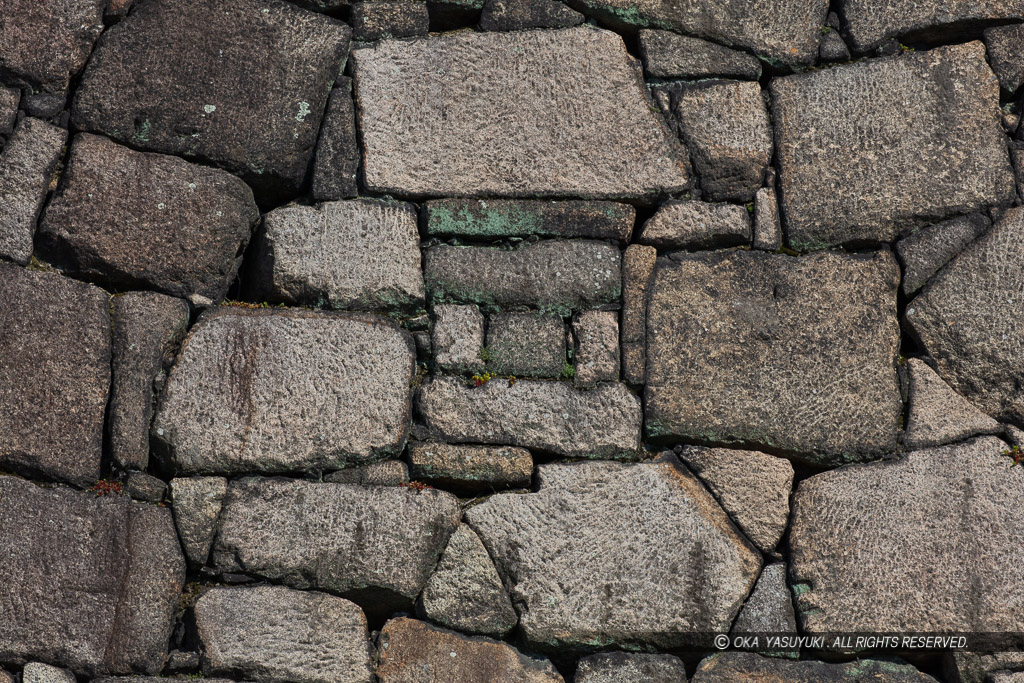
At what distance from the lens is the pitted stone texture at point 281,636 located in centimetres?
245

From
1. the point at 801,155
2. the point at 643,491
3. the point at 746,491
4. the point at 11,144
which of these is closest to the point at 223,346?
the point at 11,144

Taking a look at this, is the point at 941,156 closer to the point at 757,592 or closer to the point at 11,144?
the point at 757,592

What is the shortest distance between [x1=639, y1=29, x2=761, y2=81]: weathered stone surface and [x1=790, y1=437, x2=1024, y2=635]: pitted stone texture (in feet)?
3.95

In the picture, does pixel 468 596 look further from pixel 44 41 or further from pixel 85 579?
pixel 44 41

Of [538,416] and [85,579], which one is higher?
[538,416]

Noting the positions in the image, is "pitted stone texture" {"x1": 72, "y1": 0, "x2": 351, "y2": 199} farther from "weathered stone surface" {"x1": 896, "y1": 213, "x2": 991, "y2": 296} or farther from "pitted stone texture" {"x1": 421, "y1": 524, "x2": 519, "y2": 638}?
"weathered stone surface" {"x1": 896, "y1": 213, "x2": 991, "y2": 296}

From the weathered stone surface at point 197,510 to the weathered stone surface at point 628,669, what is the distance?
1028 millimetres

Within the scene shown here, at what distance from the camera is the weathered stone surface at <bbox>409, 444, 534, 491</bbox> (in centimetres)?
260

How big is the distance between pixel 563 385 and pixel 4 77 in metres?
1.74

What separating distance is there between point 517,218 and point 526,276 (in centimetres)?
17

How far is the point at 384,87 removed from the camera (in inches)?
109

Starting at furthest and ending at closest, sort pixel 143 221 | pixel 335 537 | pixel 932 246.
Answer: pixel 932 246, pixel 143 221, pixel 335 537

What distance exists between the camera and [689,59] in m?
2.86

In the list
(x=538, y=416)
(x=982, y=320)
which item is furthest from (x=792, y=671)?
(x=982, y=320)
